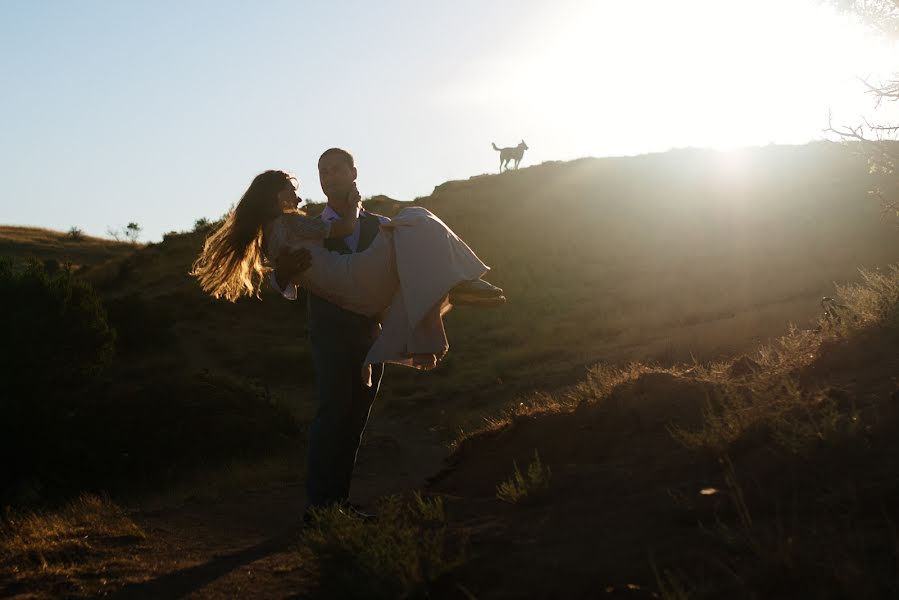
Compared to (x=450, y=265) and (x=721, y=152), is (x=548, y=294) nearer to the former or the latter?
(x=721, y=152)

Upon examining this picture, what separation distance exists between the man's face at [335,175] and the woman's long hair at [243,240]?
250 mm

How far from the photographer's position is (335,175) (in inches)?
240

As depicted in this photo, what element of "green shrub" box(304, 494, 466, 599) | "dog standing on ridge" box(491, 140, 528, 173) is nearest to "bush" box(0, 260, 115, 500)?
"green shrub" box(304, 494, 466, 599)

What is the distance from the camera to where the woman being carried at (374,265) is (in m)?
5.63

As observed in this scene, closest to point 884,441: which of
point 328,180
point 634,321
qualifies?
point 328,180

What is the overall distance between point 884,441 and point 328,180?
3.64m

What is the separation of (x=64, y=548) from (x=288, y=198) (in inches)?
104

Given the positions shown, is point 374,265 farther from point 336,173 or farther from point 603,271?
point 603,271

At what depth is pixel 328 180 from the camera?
6082 mm

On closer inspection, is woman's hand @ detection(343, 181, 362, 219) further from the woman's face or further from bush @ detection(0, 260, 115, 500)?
bush @ detection(0, 260, 115, 500)

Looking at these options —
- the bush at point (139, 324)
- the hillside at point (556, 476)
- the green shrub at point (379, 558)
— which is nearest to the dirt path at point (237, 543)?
the hillside at point (556, 476)

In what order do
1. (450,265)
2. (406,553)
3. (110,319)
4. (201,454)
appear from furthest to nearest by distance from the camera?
1. (110,319)
2. (201,454)
3. (450,265)
4. (406,553)

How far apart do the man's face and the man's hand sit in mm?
536

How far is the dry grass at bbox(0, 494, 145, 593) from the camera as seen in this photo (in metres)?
5.29
